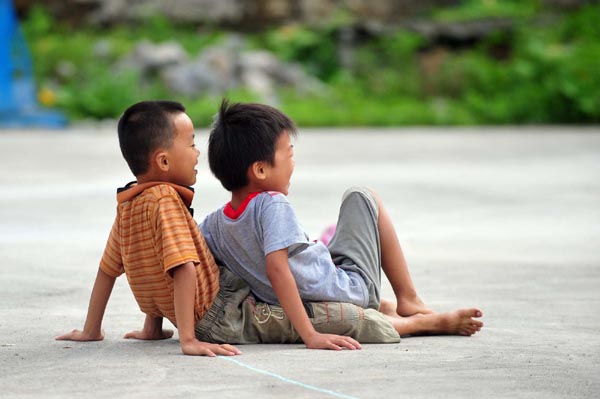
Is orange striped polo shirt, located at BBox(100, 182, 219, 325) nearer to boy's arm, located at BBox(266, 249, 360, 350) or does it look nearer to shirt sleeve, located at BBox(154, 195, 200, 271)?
shirt sleeve, located at BBox(154, 195, 200, 271)

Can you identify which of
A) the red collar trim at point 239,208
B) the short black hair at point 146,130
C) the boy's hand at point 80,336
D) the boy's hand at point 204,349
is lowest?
the boy's hand at point 204,349

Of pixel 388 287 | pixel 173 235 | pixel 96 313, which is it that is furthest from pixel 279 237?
pixel 388 287

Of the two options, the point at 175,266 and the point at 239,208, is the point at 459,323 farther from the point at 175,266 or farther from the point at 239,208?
the point at 175,266

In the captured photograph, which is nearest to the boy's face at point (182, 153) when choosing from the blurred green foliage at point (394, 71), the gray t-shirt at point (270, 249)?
the gray t-shirt at point (270, 249)

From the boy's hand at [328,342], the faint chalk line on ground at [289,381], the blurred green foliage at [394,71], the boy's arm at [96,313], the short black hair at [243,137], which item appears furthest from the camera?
the blurred green foliage at [394,71]

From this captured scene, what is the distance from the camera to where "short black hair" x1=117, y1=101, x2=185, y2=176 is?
161 inches

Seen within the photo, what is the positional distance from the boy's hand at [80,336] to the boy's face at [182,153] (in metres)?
0.64

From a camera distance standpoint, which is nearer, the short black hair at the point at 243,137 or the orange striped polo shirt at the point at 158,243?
the orange striped polo shirt at the point at 158,243

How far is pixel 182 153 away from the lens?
4.11 meters

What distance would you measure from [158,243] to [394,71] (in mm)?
16989

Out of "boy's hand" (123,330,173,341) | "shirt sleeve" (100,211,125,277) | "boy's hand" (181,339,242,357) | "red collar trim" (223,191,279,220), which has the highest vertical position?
"red collar trim" (223,191,279,220)

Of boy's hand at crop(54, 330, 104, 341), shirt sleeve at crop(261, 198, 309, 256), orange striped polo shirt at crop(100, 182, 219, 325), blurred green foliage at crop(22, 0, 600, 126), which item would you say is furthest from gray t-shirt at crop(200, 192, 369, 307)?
blurred green foliage at crop(22, 0, 600, 126)

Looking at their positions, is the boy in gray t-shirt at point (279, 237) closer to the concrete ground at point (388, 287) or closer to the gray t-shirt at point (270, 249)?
the gray t-shirt at point (270, 249)

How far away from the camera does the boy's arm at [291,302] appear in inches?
159
